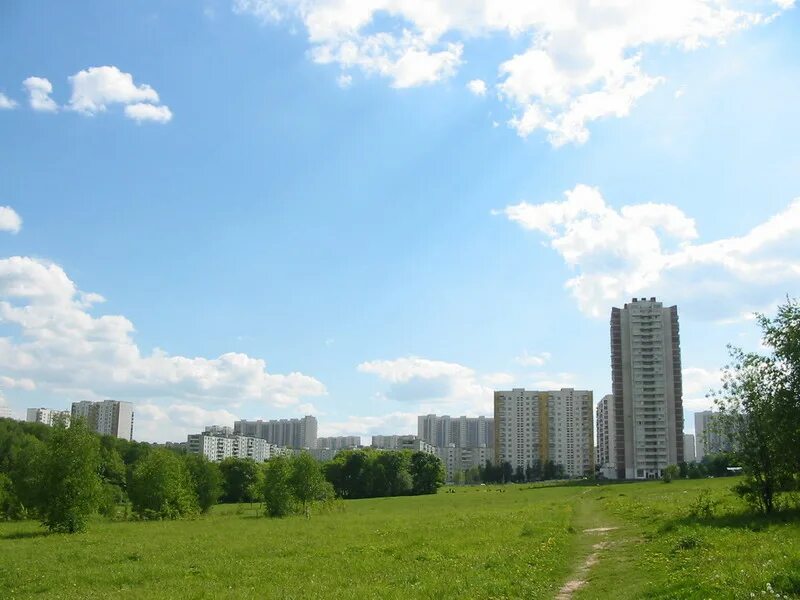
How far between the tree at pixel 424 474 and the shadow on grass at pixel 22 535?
356 ft

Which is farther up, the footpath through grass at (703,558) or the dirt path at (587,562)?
the footpath through grass at (703,558)

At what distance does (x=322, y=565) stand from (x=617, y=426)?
569 feet

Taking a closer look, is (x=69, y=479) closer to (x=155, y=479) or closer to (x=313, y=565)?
(x=155, y=479)

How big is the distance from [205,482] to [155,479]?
14813 millimetres

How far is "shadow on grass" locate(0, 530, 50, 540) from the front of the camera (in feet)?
206

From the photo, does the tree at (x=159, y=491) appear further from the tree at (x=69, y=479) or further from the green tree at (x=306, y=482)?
the tree at (x=69, y=479)

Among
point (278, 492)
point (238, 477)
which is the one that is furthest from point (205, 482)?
point (238, 477)

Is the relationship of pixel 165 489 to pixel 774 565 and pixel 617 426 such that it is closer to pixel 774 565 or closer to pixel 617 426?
pixel 774 565

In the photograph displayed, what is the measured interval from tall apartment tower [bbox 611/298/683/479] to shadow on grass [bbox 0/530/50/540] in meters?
154

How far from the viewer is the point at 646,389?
191500mm

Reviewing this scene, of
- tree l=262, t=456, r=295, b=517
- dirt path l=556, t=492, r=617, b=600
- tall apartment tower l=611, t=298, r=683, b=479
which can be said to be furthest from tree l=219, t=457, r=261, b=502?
dirt path l=556, t=492, r=617, b=600

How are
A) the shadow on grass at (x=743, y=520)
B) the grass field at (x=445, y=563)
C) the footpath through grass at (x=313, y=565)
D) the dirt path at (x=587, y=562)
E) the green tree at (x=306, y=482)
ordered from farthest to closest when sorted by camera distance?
1. the green tree at (x=306, y=482)
2. the shadow on grass at (x=743, y=520)
3. the footpath through grass at (x=313, y=565)
4. the dirt path at (x=587, y=562)
5. the grass field at (x=445, y=563)

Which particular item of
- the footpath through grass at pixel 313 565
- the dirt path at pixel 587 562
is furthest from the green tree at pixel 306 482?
the dirt path at pixel 587 562

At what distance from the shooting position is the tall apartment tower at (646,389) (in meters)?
188
